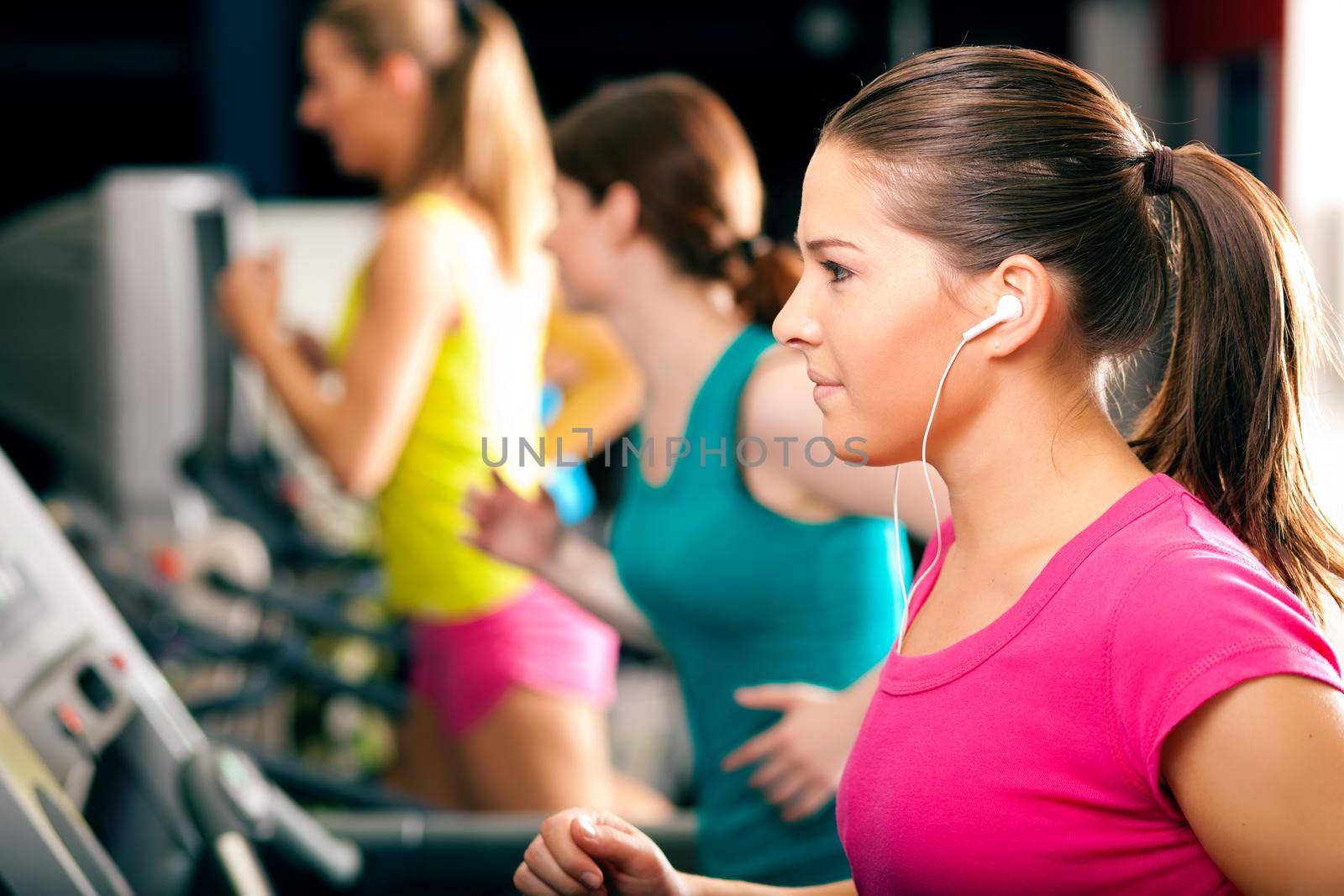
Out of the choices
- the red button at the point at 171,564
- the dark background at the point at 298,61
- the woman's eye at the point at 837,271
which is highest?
the woman's eye at the point at 837,271

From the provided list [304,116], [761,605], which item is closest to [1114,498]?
[761,605]

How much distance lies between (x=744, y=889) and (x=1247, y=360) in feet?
1.62

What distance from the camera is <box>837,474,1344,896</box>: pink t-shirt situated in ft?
2.25

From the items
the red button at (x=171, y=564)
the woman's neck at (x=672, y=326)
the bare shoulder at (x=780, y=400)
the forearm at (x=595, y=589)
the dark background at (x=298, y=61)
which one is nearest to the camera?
the bare shoulder at (x=780, y=400)

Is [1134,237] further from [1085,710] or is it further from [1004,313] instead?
[1085,710]

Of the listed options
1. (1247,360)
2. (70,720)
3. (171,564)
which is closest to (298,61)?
(171,564)

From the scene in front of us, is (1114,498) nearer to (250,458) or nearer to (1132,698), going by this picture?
(1132,698)

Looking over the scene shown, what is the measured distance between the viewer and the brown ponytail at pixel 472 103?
6.51 ft

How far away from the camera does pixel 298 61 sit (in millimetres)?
5957

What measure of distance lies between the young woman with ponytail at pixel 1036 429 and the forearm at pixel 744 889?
0.02 m

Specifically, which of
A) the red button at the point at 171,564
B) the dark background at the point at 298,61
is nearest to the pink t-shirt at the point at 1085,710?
the red button at the point at 171,564

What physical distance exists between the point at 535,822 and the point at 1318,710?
3.67 ft

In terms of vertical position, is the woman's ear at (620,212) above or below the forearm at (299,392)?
above

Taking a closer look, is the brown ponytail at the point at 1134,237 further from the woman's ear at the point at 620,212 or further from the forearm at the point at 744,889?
the woman's ear at the point at 620,212
